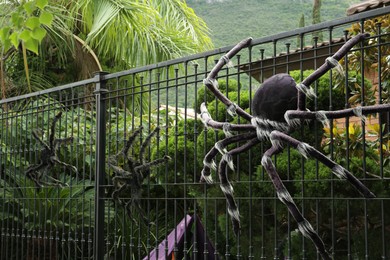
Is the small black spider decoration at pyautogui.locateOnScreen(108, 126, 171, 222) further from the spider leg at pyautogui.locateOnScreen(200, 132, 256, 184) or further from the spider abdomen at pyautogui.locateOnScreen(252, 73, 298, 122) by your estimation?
the spider abdomen at pyautogui.locateOnScreen(252, 73, 298, 122)

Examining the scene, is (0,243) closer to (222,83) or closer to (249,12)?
(222,83)

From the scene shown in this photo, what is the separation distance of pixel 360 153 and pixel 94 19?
813 cm

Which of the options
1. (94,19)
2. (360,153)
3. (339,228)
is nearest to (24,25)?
(360,153)

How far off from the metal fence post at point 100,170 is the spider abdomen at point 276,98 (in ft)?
7.88

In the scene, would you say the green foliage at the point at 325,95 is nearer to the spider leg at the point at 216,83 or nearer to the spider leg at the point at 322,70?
the spider leg at the point at 216,83

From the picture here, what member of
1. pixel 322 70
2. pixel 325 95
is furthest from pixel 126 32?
pixel 322 70

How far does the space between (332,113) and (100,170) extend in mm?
2955

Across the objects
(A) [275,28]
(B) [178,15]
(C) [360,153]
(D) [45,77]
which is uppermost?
(A) [275,28]

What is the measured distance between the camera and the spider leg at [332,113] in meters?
3.57

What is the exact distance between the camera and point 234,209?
13.0ft

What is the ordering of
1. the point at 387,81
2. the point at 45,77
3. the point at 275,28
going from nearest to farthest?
the point at 387,81 < the point at 45,77 < the point at 275,28

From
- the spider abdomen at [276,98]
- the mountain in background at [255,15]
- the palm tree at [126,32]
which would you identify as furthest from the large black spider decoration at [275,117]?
the mountain in background at [255,15]

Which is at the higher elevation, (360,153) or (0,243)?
(360,153)

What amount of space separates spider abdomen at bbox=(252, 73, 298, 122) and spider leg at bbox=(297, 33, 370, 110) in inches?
7.5
